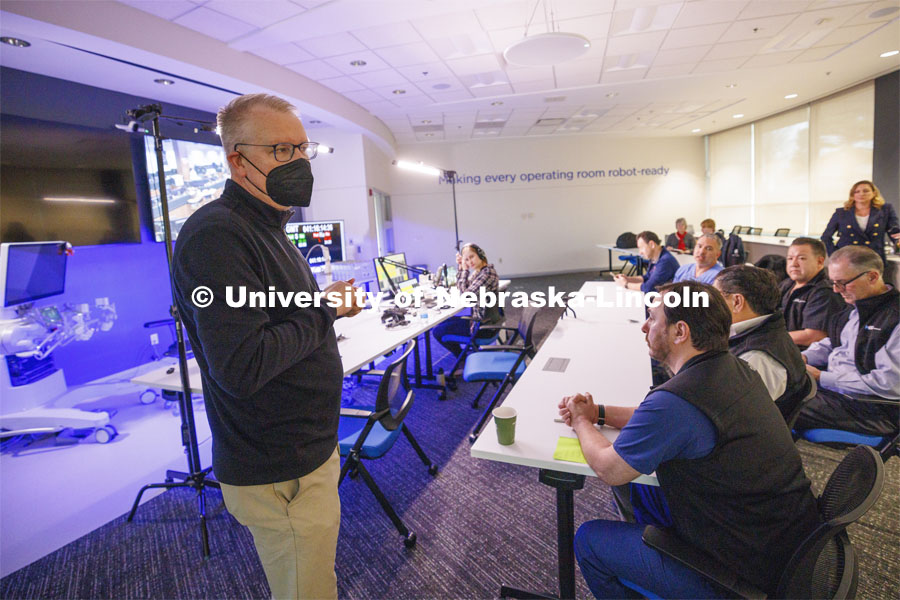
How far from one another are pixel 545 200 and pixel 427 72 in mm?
6177

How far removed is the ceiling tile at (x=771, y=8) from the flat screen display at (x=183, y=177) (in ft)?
17.8

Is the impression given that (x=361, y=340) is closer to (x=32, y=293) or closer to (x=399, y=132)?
(x=32, y=293)

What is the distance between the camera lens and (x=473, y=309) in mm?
4082

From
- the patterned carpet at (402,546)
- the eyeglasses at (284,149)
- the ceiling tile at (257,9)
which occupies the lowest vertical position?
the patterned carpet at (402,546)

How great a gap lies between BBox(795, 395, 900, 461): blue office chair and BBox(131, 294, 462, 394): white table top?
2274 mm

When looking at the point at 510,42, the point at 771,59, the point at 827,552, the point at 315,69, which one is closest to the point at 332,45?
the point at 315,69

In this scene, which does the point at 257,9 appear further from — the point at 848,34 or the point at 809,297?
the point at 848,34

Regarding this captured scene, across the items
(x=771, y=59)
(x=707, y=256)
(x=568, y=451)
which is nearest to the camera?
(x=568, y=451)

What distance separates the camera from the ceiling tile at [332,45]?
4.15 m

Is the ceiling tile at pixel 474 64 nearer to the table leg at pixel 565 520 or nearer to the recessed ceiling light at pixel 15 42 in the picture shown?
the recessed ceiling light at pixel 15 42

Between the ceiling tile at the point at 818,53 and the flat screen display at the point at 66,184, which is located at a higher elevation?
the ceiling tile at the point at 818,53

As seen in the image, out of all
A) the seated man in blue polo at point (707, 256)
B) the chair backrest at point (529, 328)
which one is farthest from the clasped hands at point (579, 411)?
the seated man in blue polo at point (707, 256)

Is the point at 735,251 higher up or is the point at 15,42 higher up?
the point at 15,42

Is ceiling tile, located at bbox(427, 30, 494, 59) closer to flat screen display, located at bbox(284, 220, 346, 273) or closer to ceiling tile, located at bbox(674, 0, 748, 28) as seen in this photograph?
ceiling tile, located at bbox(674, 0, 748, 28)
